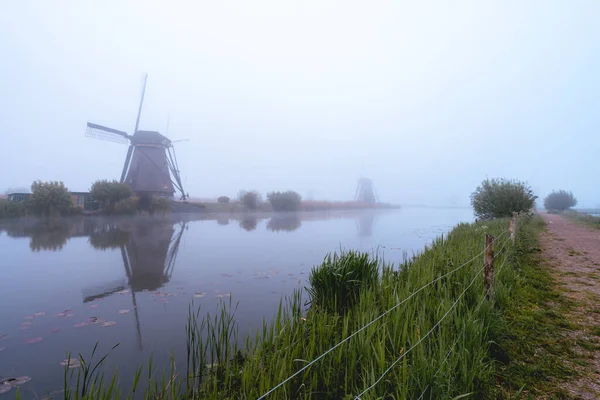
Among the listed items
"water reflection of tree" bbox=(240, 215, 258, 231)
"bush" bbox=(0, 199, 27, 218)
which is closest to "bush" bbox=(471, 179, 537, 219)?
"water reflection of tree" bbox=(240, 215, 258, 231)

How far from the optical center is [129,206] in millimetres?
31969

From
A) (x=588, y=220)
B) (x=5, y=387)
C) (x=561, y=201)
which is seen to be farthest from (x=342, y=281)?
(x=561, y=201)

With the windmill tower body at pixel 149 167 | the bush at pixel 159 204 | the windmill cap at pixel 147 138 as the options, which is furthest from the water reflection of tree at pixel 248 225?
the windmill cap at pixel 147 138

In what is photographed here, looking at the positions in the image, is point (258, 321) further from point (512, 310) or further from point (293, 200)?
point (293, 200)

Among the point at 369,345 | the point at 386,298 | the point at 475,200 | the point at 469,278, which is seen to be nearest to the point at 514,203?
the point at 475,200

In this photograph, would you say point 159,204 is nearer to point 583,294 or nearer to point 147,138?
point 147,138

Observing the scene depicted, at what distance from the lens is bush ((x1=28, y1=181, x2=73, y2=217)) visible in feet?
89.9

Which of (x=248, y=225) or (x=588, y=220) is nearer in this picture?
(x=588, y=220)

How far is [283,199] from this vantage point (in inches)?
1889

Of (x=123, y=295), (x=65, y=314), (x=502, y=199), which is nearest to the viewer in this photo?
(x=65, y=314)

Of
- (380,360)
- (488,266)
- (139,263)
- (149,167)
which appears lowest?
(139,263)

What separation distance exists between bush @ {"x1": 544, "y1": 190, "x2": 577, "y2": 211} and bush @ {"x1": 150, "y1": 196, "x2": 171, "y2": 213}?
227 feet

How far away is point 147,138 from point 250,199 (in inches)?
646

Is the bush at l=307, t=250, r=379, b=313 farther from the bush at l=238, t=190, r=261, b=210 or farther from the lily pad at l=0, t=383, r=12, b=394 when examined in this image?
the bush at l=238, t=190, r=261, b=210
